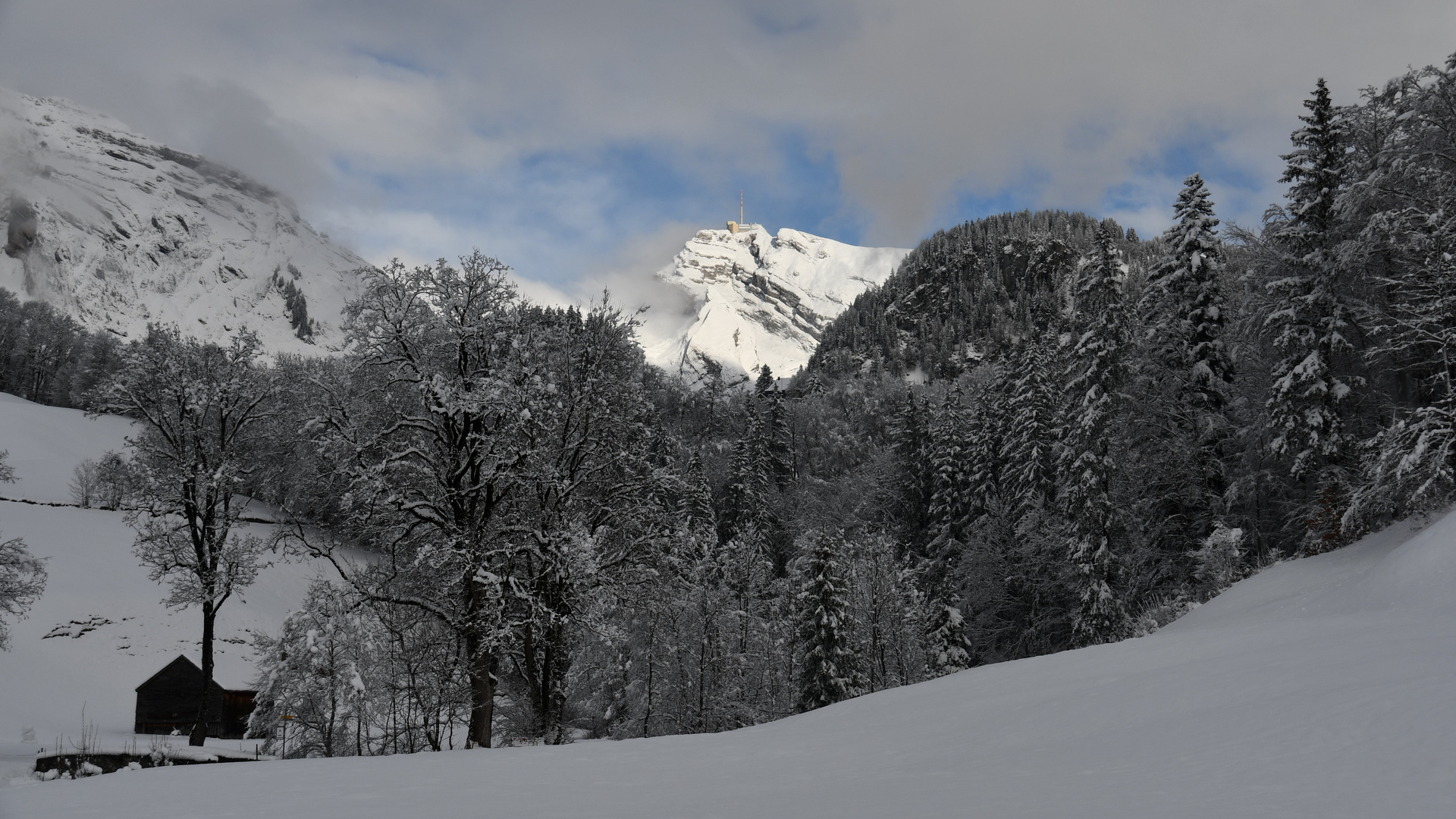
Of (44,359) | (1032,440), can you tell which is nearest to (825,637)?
(1032,440)

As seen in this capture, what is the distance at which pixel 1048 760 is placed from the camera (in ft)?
23.4

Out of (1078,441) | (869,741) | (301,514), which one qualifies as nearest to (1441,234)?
(1078,441)

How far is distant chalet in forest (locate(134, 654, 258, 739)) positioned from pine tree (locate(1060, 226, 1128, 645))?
39975 millimetres

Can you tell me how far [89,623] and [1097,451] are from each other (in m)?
54.3

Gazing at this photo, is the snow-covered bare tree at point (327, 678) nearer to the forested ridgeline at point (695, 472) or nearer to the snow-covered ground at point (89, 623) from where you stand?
the forested ridgeline at point (695, 472)

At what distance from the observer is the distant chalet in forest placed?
39500 mm

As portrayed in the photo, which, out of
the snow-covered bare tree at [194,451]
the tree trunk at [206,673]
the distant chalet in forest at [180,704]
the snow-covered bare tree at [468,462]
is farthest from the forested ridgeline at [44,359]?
the snow-covered bare tree at [468,462]

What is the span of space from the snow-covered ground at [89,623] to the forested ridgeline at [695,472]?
1153cm

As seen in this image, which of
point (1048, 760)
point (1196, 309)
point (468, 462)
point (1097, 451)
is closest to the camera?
point (1048, 760)

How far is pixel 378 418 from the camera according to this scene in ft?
51.6

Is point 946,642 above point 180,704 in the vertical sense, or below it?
above

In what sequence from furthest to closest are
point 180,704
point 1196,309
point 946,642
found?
point 180,704 → point 946,642 → point 1196,309

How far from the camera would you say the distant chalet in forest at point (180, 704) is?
39500mm

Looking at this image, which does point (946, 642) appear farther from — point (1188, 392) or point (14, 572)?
point (14, 572)
